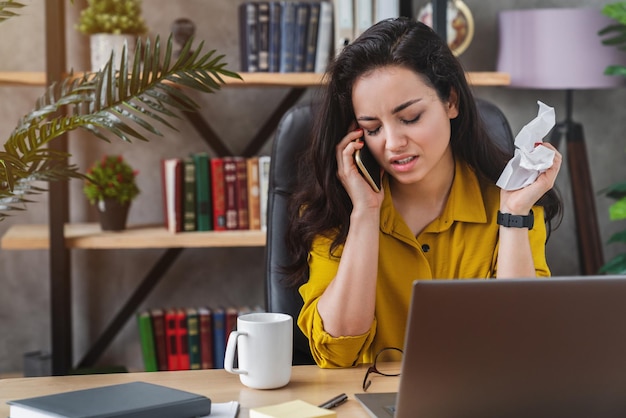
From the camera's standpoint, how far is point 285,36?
2.48 m

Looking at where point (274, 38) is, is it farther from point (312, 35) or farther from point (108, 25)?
point (108, 25)

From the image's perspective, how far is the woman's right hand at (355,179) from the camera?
5.01 feet

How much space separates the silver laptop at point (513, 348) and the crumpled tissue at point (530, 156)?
0.55 metres

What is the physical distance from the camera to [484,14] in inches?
113

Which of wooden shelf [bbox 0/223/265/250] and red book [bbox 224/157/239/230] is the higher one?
red book [bbox 224/157/239/230]

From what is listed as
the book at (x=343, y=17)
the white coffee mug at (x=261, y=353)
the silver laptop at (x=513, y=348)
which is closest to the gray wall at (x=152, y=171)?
the book at (x=343, y=17)

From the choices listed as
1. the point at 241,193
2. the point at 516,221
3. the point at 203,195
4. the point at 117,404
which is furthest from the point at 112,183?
the point at 117,404

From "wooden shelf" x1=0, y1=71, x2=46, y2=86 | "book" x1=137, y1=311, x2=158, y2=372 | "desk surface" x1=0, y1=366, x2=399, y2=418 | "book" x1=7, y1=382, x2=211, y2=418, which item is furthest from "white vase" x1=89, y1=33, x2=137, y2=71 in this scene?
"book" x1=7, y1=382, x2=211, y2=418

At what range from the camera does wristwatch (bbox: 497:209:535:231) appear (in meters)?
1.49

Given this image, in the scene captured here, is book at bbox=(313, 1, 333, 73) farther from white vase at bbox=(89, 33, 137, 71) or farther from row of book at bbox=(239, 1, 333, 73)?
white vase at bbox=(89, 33, 137, 71)

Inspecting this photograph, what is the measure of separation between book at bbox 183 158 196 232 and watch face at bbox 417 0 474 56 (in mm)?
862

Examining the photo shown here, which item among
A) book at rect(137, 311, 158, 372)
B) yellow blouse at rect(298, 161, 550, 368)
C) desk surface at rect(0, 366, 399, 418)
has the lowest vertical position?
book at rect(137, 311, 158, 372)

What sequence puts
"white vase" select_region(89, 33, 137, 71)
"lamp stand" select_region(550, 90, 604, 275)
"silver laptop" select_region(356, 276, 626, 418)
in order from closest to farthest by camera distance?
"silver laptop" select_region(356, 276, 626, 418) < "white vase" select_region(89, 33, 137, 71) < "lamp stand" select_region(550, 90, 604, 275)

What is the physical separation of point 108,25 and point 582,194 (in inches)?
62.1
